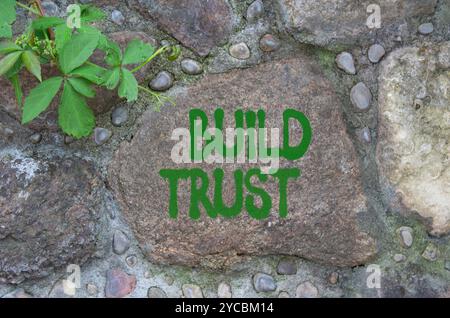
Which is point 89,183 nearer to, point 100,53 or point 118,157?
point 118,157

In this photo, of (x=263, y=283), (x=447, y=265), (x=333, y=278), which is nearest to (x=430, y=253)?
(x=447, y=265)

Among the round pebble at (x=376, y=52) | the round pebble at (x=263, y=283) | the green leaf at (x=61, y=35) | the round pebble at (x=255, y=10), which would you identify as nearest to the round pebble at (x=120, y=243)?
the round pebble at (x=263, y=283)

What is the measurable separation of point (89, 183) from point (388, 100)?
58 centimetres

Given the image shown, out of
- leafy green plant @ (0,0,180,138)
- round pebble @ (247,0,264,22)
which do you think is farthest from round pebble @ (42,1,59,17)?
round pebble @ (247,0,264,22)

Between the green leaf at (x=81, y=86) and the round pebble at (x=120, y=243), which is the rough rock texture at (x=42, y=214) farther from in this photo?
the green leaf at (x=81, y=86)

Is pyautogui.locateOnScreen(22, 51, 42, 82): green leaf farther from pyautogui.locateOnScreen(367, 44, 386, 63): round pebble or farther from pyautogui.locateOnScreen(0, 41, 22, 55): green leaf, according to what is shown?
pyautogui.locateOnScreen(367, 44, 386, 63): round pebble

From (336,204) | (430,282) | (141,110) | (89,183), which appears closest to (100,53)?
(141,110)

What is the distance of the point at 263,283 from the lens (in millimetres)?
1126

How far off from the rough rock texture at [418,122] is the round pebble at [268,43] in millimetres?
209

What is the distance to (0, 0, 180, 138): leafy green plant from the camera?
995 mm

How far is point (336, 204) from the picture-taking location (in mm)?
1104

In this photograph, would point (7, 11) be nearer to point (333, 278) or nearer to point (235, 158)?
point (235, 158)

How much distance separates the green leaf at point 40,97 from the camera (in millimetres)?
996
